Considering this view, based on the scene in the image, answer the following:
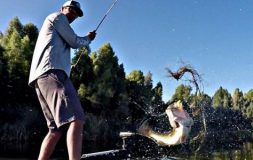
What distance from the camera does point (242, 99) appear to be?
401 feet

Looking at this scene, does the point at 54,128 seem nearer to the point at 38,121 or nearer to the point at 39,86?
the point at 39,86

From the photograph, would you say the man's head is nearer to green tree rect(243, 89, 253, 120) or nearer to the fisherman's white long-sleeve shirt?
the fisherman's white long-sleeve shirt

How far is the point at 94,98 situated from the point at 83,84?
2013 millimetres

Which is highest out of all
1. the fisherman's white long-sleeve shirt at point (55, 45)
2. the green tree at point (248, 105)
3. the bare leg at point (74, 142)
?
the green tree at point (248, 105)

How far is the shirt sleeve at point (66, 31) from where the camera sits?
4770 mm

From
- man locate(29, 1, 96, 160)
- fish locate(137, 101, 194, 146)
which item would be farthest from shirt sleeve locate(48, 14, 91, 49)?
fish locate(137, 101, 194, 146)

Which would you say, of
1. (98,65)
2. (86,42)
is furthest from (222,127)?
(86,42)

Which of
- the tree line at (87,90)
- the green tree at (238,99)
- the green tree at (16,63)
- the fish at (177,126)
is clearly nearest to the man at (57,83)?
the fish at (177,126)

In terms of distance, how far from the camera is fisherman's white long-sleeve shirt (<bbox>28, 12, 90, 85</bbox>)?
186 inches

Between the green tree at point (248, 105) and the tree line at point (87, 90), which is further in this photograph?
the green tree at point (248, 105)

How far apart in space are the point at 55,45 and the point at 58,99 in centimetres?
65

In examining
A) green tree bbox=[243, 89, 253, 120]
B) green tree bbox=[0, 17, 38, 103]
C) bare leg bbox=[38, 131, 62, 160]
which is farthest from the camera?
green tree bbox=[243, 89, 253, 120]

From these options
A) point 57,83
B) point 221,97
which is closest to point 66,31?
point 57,83

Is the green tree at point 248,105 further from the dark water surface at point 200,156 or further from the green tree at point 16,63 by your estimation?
the dark water surface at point 200,156
